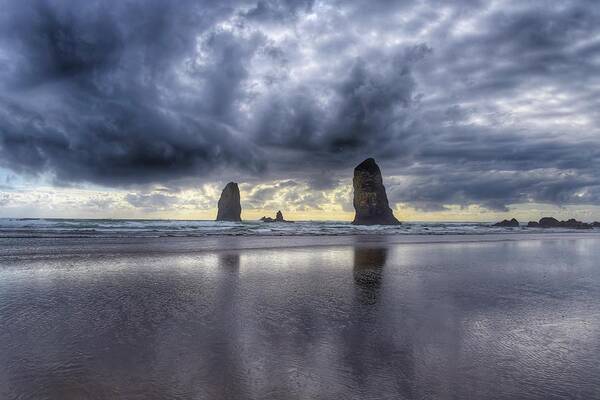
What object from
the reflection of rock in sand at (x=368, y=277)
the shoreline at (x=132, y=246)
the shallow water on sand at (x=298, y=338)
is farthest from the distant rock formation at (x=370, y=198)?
the shallow water on sand at (x=298, y=338)

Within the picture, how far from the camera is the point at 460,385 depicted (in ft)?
13.1

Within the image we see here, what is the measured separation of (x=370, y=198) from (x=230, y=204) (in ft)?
170

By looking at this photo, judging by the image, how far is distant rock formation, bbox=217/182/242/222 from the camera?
12150 centimetres

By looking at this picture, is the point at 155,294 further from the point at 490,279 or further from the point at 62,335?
the point at 490,279

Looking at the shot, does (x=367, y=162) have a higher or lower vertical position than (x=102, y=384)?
higher

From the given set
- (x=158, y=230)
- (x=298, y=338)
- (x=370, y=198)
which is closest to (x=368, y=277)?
(x=298, y=338)

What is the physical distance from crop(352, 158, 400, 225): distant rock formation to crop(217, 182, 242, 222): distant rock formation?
4477cm

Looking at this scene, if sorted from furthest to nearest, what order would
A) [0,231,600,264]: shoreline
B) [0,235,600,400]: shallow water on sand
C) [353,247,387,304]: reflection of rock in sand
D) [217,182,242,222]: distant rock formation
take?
1. [217,182,242,222]: distant rock formation
2. [0,231,600,264]: shoreline
3. [353,247,387,304]: reflection of rock in sand
4. [0,235,600,400]: shallow water on sand

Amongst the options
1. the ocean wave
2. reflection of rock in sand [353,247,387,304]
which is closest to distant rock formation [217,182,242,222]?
the ocean wave

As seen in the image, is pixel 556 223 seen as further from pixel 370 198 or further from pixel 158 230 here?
pixel 158 230

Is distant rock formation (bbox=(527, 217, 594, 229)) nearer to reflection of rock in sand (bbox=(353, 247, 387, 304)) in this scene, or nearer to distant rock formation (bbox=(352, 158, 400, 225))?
distant rock formation (bbox=(352, 158, 400, 225))

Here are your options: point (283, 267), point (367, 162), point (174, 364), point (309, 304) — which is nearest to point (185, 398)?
point (174, 364)

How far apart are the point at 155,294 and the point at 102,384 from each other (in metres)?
5.36

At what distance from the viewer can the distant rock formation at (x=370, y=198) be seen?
9844 cm
